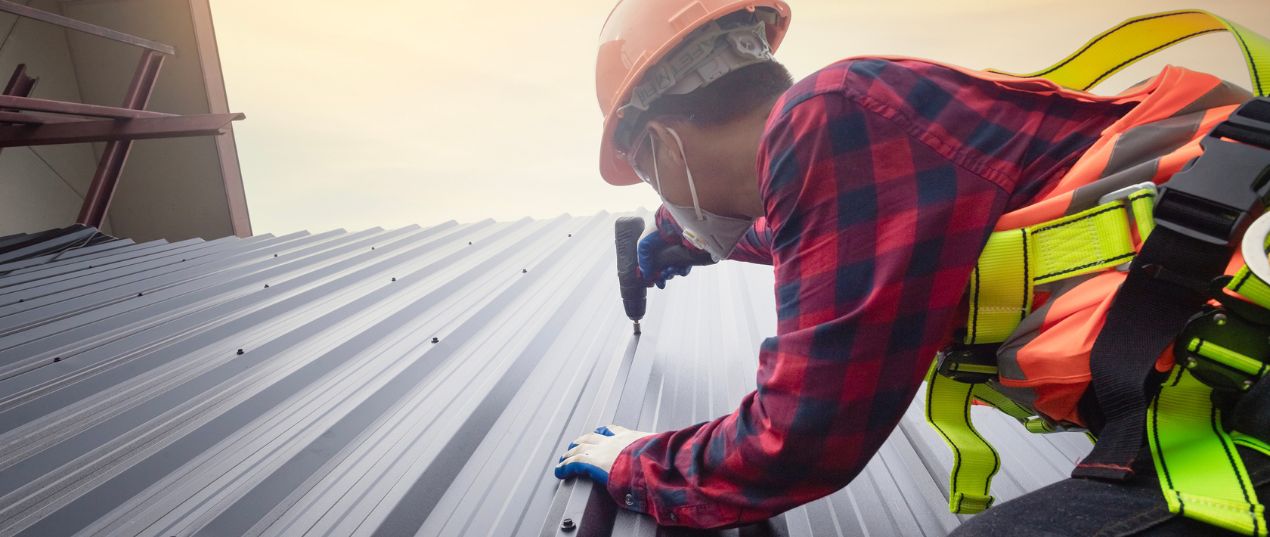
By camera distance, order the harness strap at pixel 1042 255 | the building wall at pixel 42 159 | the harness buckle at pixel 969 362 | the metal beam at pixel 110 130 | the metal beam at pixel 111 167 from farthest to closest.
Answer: the building wall at pixel 42 159, the metal beam at pixel 111 167, the metal beam at pixel 110 130, the harness buckle at pixel 969 362, the harness strap at pixel 1042 255

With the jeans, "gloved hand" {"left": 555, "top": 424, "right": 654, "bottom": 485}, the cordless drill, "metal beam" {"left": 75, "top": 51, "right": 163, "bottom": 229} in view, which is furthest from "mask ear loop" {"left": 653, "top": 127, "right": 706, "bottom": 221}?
"metal beam" {"left": 75, "top": 51, "right": 163, "bottom": 229}

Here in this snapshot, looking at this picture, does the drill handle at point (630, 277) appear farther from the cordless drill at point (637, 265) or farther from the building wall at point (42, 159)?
the building wall at point (42, 159)

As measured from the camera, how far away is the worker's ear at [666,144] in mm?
1571

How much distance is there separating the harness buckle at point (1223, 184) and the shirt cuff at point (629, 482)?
1.08 m

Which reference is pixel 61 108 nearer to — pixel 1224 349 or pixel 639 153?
pixel 639 153

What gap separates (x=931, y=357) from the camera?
107 cm

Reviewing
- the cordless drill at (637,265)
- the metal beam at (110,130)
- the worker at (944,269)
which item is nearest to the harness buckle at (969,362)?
the worker at (944,269)

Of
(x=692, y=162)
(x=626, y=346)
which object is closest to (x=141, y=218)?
(x=626, y=346)

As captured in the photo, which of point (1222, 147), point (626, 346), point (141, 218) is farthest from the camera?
point (141, 218)

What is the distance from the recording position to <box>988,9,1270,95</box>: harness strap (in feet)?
3.15

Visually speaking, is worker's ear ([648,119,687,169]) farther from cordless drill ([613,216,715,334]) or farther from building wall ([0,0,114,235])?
building wall ([0,0,114,235])

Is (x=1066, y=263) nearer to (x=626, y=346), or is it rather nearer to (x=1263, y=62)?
(x=1263, y=62)

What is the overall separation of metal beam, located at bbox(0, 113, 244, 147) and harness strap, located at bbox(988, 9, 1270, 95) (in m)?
5.79

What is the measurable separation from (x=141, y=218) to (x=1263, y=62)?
13602 mm
